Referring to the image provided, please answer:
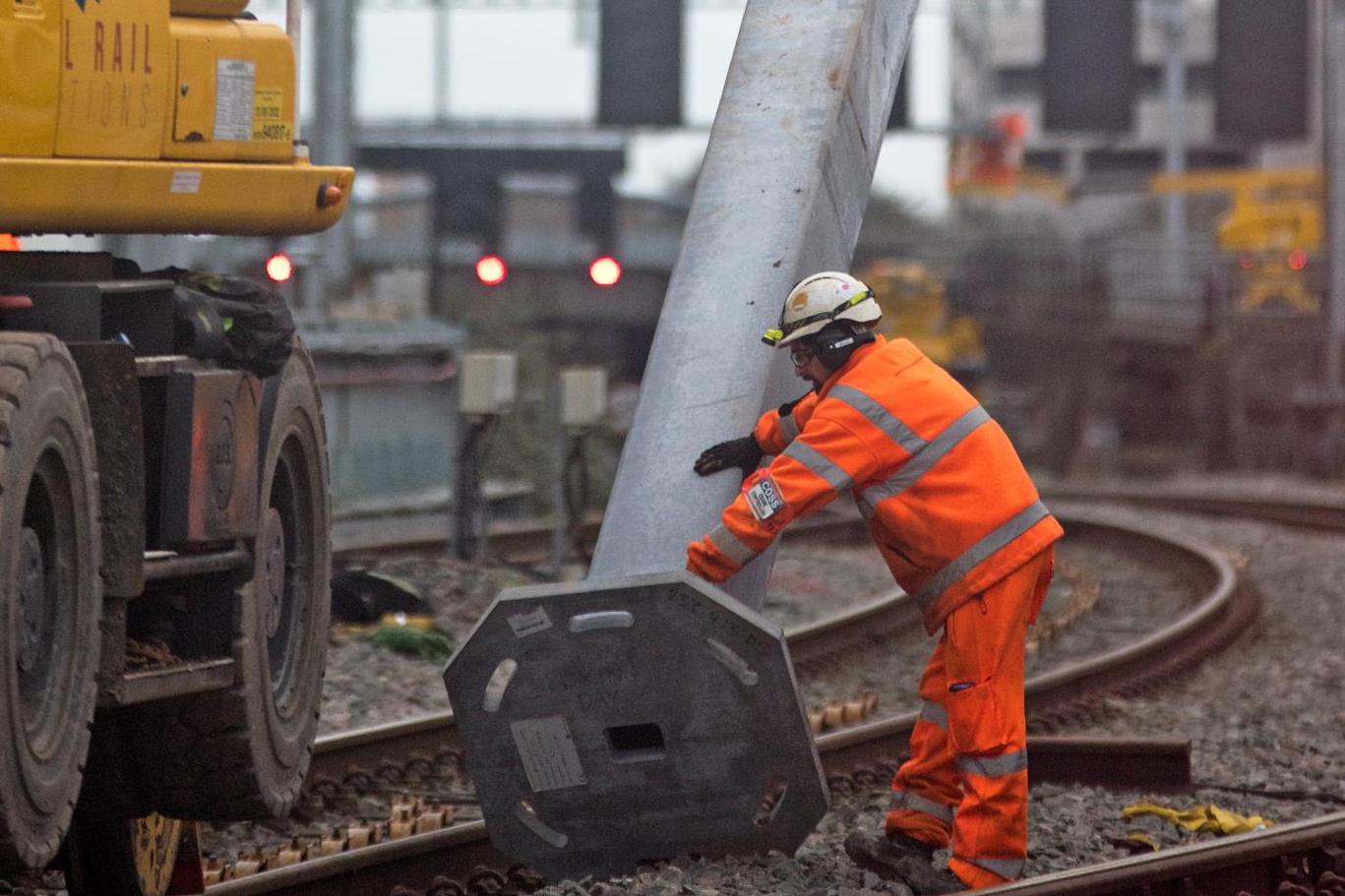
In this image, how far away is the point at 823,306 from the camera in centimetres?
654

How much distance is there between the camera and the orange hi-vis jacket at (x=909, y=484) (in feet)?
20.7

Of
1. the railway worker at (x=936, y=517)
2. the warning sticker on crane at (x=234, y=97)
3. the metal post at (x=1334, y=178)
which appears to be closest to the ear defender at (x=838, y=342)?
the railway worker at (x=936, y=517)

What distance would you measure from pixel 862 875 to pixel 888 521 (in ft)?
3.44

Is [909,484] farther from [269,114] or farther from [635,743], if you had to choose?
[269,114]

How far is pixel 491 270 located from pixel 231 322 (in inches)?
407

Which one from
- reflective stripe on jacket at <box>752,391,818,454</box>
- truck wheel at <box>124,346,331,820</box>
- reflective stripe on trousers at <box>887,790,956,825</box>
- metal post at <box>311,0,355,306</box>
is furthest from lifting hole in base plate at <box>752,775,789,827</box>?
metal post at <box>311,0,355,306</box>

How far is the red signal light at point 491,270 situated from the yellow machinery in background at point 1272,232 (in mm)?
20662

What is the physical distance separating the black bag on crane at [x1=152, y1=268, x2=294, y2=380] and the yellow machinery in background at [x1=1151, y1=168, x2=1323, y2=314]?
29840 mm

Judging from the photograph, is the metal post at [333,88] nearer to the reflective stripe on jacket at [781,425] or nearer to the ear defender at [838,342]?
the reflective stripe on jacket at [781,425]

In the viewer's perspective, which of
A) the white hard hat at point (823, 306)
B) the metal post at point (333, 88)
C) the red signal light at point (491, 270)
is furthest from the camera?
the metal post at point (333, 88)

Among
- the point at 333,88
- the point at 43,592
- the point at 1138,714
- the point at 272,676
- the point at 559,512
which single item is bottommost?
the point at 1138,714

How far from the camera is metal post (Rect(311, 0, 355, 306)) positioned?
21.3 m

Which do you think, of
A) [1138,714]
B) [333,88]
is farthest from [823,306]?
[333,88]

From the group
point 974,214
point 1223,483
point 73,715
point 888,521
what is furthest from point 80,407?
point 974,214
